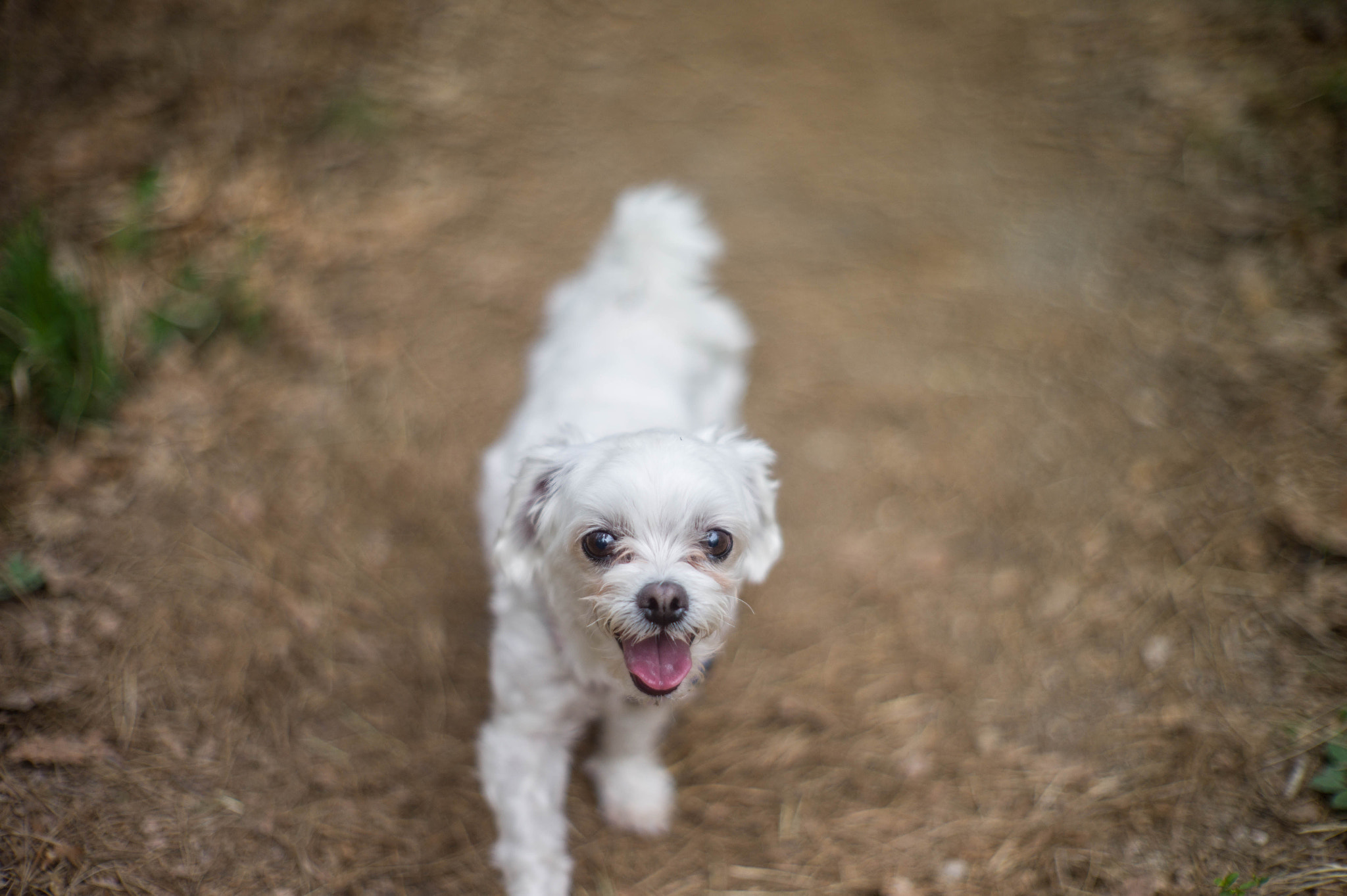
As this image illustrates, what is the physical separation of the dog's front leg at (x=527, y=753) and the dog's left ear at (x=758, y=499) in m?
0.70

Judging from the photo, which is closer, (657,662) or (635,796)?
(657,662)

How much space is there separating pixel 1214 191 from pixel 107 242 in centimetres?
A: 602

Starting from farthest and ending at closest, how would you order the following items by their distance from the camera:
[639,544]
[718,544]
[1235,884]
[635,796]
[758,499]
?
[635,796] < [758,499] < [1235,884] < [718,544] < [639,544]

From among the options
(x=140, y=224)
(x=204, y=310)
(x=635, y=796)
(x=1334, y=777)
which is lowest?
(x=635, y=796)

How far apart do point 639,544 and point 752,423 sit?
194cm

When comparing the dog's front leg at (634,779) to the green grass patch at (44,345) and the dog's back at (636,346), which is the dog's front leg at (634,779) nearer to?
the dog's back at (636,346)

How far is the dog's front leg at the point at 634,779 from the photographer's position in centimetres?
270

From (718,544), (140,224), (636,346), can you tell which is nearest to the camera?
(718,544)

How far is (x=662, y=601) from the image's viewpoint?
2.00 m

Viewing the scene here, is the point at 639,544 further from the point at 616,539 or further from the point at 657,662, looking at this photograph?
the point at 657,662

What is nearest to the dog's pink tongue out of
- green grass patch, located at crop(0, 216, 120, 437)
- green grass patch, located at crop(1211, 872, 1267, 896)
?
green grass patch, located at crop(1211, 872, 1267, 896)

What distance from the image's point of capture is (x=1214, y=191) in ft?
14.0

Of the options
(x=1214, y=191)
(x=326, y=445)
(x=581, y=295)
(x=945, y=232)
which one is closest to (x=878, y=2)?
(x=945, y=232)

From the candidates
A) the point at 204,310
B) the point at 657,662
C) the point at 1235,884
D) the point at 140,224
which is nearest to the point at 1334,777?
the point at 1235,884
